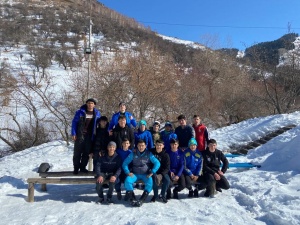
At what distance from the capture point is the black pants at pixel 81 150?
610 centimetres

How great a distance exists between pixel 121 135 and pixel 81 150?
92cm

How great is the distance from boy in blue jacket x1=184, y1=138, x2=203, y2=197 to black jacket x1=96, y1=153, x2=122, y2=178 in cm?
134

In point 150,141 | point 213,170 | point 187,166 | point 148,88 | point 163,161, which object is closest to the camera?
point 163,161

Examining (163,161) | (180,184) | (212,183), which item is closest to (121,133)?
(163,161)

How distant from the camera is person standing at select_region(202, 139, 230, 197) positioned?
5.58 meters

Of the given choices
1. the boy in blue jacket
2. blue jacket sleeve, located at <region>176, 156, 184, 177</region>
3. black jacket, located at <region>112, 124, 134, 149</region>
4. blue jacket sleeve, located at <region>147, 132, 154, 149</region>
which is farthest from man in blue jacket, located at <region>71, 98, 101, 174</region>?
the boy in blue jacket

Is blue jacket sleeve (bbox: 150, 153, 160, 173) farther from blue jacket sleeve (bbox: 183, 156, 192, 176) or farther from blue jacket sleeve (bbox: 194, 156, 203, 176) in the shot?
blue jacket sleeve (bbox: 194, 156, 203, 176)

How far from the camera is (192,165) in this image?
5.86m

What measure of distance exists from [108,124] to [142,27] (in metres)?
65.6

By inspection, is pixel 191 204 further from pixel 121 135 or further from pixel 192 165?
pixel 121 135

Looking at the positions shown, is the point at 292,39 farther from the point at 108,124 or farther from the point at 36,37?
the point at 36,37

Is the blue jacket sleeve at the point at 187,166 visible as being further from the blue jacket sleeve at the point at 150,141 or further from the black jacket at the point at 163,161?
the blue jacket sleeve at the point at 150,141

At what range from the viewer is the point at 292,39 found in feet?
63.3

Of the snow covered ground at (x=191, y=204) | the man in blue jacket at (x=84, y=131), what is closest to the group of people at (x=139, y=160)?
the man in blue jacket at (x=84, y=131)
